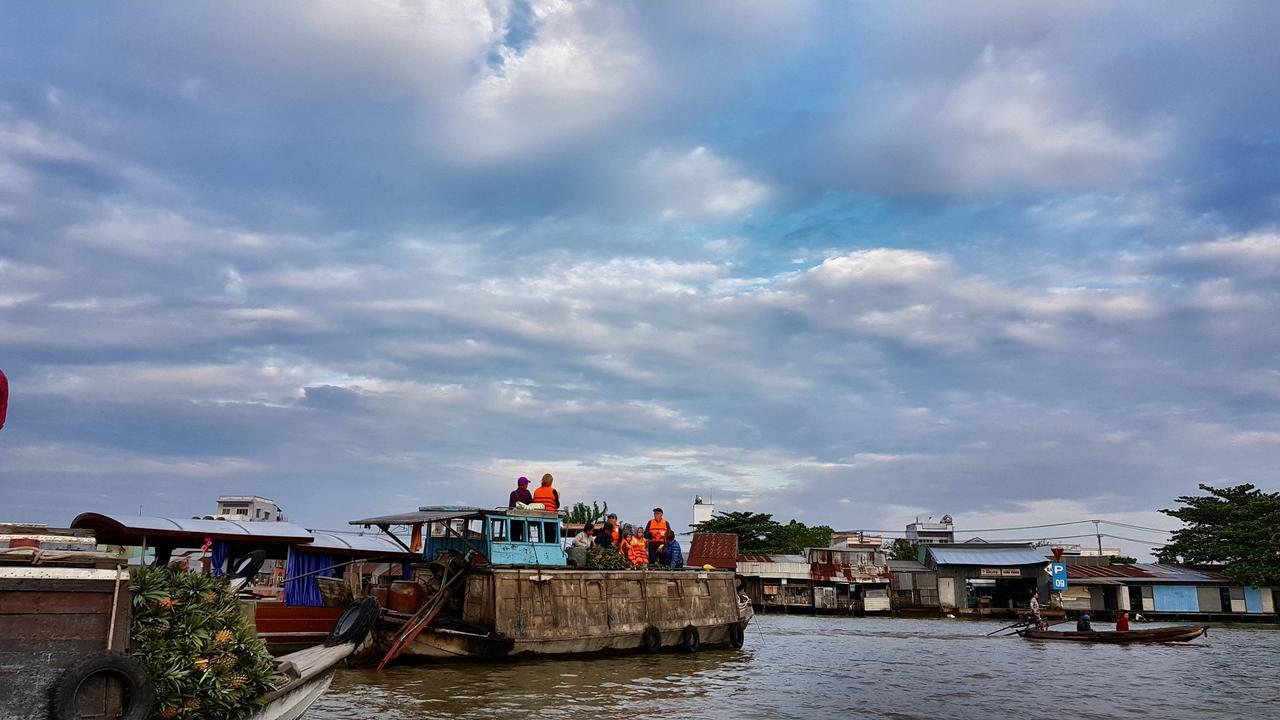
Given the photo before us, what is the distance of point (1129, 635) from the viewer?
2914 cm

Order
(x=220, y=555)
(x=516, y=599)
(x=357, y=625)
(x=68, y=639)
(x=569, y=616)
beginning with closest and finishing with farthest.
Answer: (x=68, y=639)
(x=357, y=625)
(x=516, y=599)
(x=220, y=555)
(x=569, y=616)

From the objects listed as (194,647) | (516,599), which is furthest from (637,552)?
(194,647)

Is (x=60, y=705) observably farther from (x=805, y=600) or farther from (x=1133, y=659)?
(x=805, y=600)

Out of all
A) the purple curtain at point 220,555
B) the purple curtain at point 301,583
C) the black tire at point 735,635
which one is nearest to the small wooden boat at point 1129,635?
the black tire at point 735,635

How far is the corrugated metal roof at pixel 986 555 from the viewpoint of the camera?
51938 millimetres

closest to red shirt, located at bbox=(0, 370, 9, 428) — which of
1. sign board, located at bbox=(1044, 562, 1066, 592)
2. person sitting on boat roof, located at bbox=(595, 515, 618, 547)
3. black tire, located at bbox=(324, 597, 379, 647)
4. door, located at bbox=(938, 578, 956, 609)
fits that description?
black tire, located at bbox=(324, 597, 379, 647)

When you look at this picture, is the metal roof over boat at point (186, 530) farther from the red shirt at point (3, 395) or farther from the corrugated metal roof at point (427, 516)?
the red shirt at point (3, 395)

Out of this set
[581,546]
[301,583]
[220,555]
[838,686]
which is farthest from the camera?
[581,546]

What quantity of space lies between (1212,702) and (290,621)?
20921 millimetres

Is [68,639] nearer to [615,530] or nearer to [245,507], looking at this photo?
[615,530]

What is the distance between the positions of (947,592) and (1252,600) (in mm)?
15805

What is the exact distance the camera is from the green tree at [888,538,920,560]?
207 feet

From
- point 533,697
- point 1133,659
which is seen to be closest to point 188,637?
point 533,697

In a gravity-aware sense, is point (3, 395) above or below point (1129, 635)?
above
